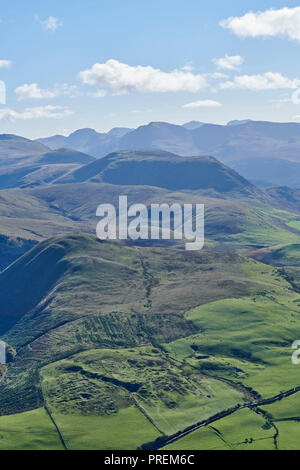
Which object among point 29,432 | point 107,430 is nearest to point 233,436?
point 107,430

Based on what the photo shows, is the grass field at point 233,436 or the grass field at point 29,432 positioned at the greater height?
the grass field at point 233,436

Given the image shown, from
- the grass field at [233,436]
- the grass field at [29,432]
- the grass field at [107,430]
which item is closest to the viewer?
the grass field at [233,436]

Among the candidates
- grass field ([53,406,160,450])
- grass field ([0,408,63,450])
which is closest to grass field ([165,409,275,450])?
grass field ([53,406,160,450])

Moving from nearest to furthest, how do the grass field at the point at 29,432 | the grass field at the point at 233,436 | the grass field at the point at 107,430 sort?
the grass field at the point at 233,436 → the grass field at the point at 107,430 → the grass field at the point at 29,432

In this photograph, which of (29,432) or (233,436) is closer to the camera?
(233,436)

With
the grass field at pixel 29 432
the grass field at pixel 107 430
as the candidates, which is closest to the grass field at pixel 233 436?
the grass field at pixel 107 430

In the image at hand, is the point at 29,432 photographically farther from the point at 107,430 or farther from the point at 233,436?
the point at 233,436

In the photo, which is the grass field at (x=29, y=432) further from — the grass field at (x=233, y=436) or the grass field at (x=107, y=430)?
the grass field at (x=233, y=436)

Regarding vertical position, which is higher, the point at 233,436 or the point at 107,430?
the point at 233,436

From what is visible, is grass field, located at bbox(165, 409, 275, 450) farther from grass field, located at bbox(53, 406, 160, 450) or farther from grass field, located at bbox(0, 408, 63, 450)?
grass field, located at bbox(0, 408, 63, 450)

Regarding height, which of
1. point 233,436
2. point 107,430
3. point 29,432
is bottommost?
point 29,432

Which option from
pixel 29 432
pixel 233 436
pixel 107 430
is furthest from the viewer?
pixel 29 432

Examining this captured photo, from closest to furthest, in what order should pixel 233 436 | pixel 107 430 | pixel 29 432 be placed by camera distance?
pixel 233 436 < pixel 107 430 < pixel 29 432
